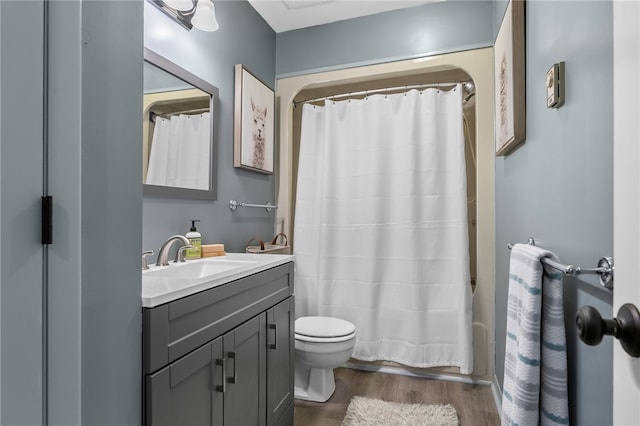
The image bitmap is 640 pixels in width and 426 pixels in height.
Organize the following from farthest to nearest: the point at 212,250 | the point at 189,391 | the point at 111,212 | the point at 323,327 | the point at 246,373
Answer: the point at 323,327 → the point at 212,250 → the point at 246,373 → the point at 189,391 → the point at 111,212

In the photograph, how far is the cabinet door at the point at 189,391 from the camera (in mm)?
928

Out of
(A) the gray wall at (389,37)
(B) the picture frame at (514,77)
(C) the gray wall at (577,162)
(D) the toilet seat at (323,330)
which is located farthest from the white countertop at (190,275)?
(A) the gray wall at (389,37)

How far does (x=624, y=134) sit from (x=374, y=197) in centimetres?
201

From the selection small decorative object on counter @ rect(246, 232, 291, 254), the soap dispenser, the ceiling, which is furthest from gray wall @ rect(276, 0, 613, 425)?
the soap dispenser

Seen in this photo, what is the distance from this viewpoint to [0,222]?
640 mm

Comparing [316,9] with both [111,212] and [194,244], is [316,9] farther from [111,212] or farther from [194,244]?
[111,212]

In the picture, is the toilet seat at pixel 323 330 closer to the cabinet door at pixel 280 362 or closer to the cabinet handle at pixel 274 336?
the cabinet door at pixel 280 362

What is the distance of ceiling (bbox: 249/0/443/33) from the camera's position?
2.41 m

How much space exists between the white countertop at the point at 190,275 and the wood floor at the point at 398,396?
931 mm

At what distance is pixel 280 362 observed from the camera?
1678 mm

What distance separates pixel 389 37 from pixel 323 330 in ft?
6.91

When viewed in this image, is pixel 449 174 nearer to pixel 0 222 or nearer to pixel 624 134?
pixel 624 134

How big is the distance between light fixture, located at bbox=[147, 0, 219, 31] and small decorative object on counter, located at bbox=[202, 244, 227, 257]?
112cm

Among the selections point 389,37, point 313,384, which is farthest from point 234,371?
point 389,37
